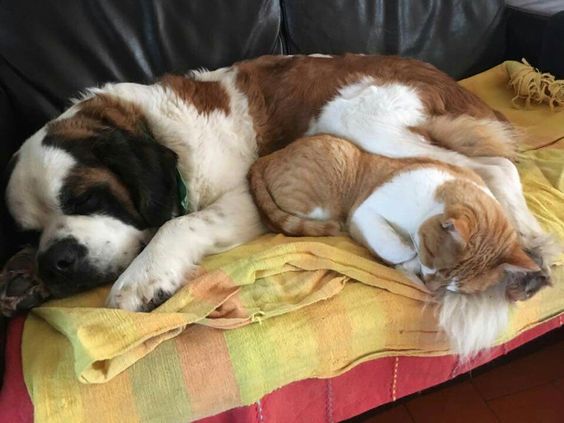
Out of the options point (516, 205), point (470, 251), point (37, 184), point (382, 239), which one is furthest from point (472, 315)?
point (37, 184)

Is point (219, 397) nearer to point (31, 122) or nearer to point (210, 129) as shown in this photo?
point (210, 129)

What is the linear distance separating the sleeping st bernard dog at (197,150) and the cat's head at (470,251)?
0.26 ft

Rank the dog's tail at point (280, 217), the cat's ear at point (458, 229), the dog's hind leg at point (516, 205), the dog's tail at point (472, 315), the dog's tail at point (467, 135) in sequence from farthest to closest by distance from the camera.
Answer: the dog's tail at point (467, 135) < the dog's tail at point (280, 217) < the dog's hind leg at point (516, 205) < the dog's tail at point (472, 315) < the cat's ear at point (458, 229)

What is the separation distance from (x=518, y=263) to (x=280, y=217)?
69cm

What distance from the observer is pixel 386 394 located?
1.70m

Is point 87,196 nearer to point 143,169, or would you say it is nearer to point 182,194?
point 143,169

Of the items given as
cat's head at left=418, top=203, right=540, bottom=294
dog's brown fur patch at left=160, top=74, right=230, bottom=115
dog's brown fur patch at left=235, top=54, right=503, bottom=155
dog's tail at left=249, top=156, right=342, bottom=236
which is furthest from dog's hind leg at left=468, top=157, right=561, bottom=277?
dog's brown fur patch at left=160, top=74, right=230, bottom=115

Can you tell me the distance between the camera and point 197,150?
1.94 metres

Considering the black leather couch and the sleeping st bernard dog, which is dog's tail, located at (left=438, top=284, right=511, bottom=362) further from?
the black leather couch

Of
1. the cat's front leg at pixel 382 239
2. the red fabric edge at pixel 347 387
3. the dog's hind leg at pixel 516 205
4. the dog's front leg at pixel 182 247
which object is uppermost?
the dog's front leg at pixel 182 247

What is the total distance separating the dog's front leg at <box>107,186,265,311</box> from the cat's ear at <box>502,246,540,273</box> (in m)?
0.73

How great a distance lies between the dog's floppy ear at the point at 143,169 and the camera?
1691 millimetres

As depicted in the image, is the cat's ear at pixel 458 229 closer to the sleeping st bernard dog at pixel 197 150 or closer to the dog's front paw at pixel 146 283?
the sleeping st bernard dog at pixel 197 150

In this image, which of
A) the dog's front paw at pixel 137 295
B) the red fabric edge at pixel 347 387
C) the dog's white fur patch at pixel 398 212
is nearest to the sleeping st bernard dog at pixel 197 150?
the dog's front paw at pixel 137 295
